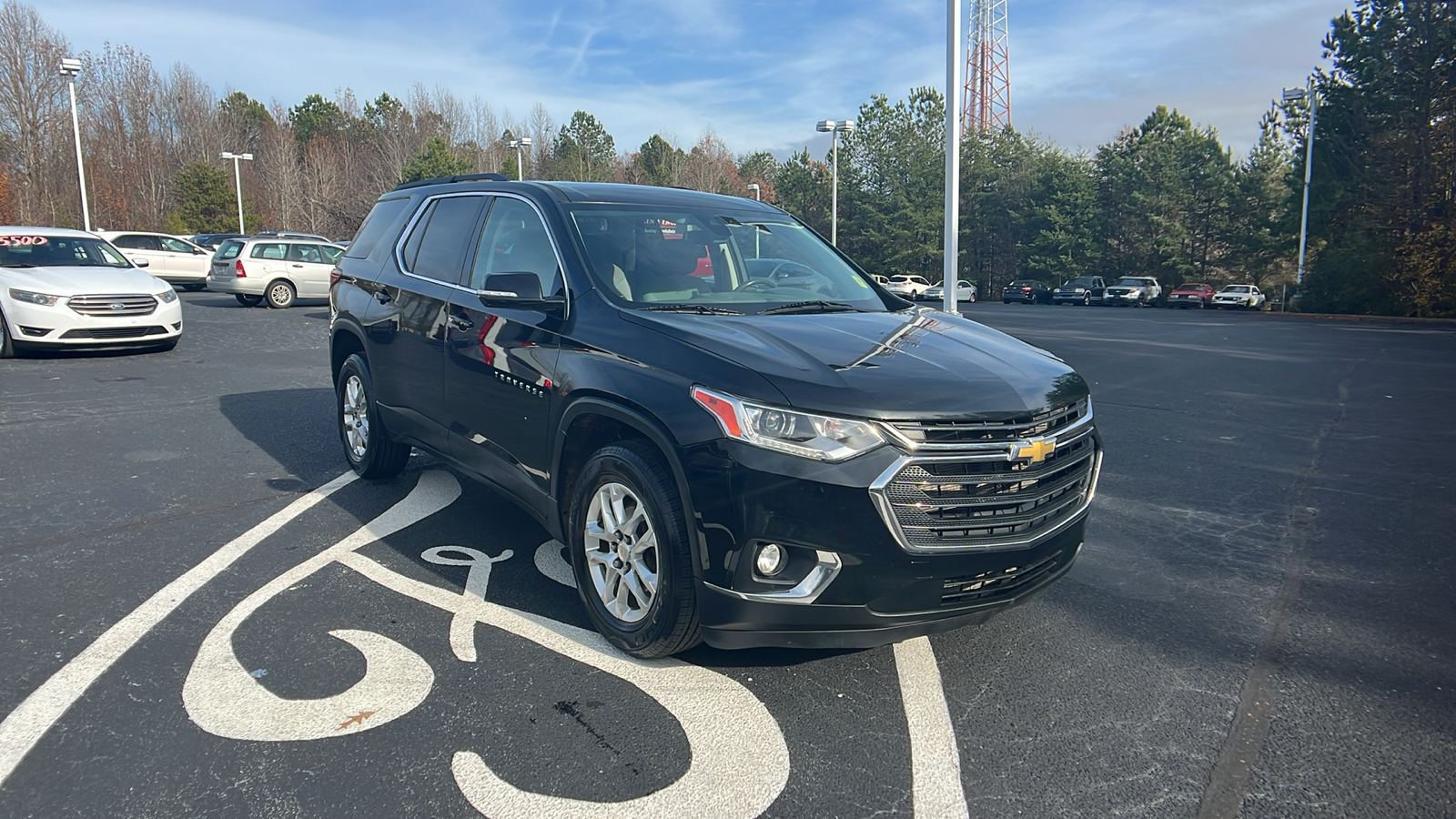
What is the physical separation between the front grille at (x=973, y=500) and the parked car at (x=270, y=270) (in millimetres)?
21559

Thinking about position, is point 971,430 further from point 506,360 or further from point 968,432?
point 506,360

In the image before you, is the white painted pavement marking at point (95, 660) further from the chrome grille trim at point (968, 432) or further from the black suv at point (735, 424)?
the chrome grille trim at point (968, 432)

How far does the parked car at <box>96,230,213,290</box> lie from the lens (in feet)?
89.7

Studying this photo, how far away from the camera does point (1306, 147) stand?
41125 mm

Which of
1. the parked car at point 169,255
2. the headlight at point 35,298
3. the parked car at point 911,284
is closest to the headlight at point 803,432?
the headlight at point 35,298

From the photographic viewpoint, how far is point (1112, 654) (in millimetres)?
3684

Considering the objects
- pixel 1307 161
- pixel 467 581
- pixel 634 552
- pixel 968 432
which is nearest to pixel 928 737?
pixel 968 432

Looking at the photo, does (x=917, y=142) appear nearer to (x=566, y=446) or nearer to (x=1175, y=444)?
(x=1175, y=444)

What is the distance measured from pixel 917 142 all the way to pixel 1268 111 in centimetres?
2116

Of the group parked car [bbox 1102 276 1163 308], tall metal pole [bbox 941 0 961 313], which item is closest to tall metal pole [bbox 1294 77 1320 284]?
parked car [bbox 1102 276 1163 308]

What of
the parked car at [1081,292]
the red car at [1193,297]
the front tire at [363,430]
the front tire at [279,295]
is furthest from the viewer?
the parked car at [1081,292]

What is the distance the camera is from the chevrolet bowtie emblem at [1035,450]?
317 centimetres

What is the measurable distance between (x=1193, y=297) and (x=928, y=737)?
51.6 metres

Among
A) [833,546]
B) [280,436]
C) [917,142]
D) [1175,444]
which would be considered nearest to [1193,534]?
[1175,444]
